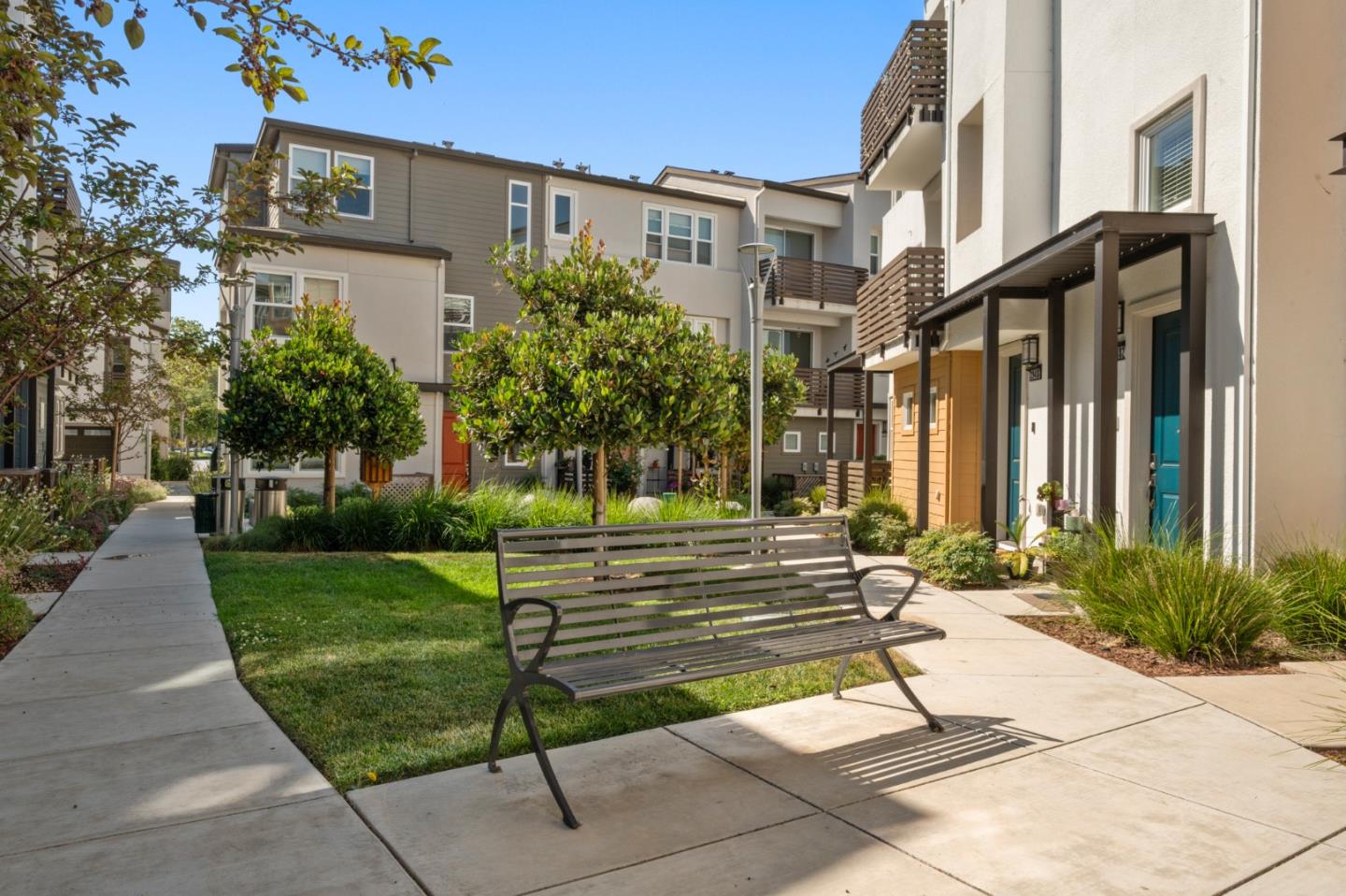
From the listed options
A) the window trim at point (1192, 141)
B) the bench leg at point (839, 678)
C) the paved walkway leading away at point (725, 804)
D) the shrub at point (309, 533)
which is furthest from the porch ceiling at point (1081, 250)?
the shrub at point (309, 533)

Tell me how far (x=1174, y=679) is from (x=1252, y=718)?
90 centimetres

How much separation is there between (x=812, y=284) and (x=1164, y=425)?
19.3 meters

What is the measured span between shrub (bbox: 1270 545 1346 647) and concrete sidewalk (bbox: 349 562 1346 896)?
6.12 ft

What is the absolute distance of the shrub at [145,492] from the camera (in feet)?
72.1

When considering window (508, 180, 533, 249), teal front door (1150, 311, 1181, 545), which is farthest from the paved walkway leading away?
window (508, 180, 533, 249)

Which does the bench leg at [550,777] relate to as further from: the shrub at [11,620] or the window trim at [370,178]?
the window trim at [370,178]

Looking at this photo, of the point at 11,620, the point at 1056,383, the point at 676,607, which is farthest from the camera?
the point at 1056,383

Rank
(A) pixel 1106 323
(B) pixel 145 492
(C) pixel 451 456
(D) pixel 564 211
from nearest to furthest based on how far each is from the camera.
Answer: (A) pixel 1106 323, (B) pixel 145 492, (C) pixel 451 456, (D) pixel 564 211

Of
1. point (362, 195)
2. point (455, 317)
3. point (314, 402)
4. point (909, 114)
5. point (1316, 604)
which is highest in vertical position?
point (362, 195)

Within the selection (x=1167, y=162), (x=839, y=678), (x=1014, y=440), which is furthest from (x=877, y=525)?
(x=839, y=678)

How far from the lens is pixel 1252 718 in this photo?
493cm

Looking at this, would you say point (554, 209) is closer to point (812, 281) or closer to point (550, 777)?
point (812, 281)

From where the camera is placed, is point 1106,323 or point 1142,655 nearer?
point 1142,655

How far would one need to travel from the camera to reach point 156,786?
12.7ft
